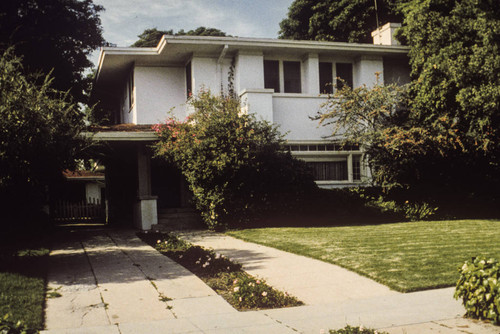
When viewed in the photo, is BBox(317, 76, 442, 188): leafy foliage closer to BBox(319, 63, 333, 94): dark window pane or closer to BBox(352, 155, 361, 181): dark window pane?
BBox(352, 155, 361, 181): dark window pane

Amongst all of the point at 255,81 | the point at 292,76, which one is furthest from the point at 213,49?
the point at 292,76

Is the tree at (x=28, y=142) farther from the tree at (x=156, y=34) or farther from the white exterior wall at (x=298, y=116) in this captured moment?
the tree at (x=156, y=34)

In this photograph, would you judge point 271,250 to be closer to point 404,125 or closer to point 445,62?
point 404,125

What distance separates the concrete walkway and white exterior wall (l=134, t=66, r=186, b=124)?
10509 mm

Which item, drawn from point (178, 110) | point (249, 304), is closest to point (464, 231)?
point (249, 304)

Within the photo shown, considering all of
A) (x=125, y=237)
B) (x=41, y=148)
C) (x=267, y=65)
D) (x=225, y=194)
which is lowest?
(x=125, y=237)

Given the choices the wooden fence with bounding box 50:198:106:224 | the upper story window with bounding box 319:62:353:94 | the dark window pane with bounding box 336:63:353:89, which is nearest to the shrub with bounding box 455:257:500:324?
the upper story window with bounding box 319:62:353:94

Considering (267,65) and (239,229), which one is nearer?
(239,229)

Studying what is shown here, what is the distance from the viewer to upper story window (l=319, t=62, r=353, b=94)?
19.3 metres

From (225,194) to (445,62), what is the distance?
8.65 metres

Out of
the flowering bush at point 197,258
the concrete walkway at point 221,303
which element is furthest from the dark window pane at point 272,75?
the concrete walkway at point 221,303

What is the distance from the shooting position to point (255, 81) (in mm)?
18297

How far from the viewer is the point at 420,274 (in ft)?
24.2

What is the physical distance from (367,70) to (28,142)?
14278 mm
